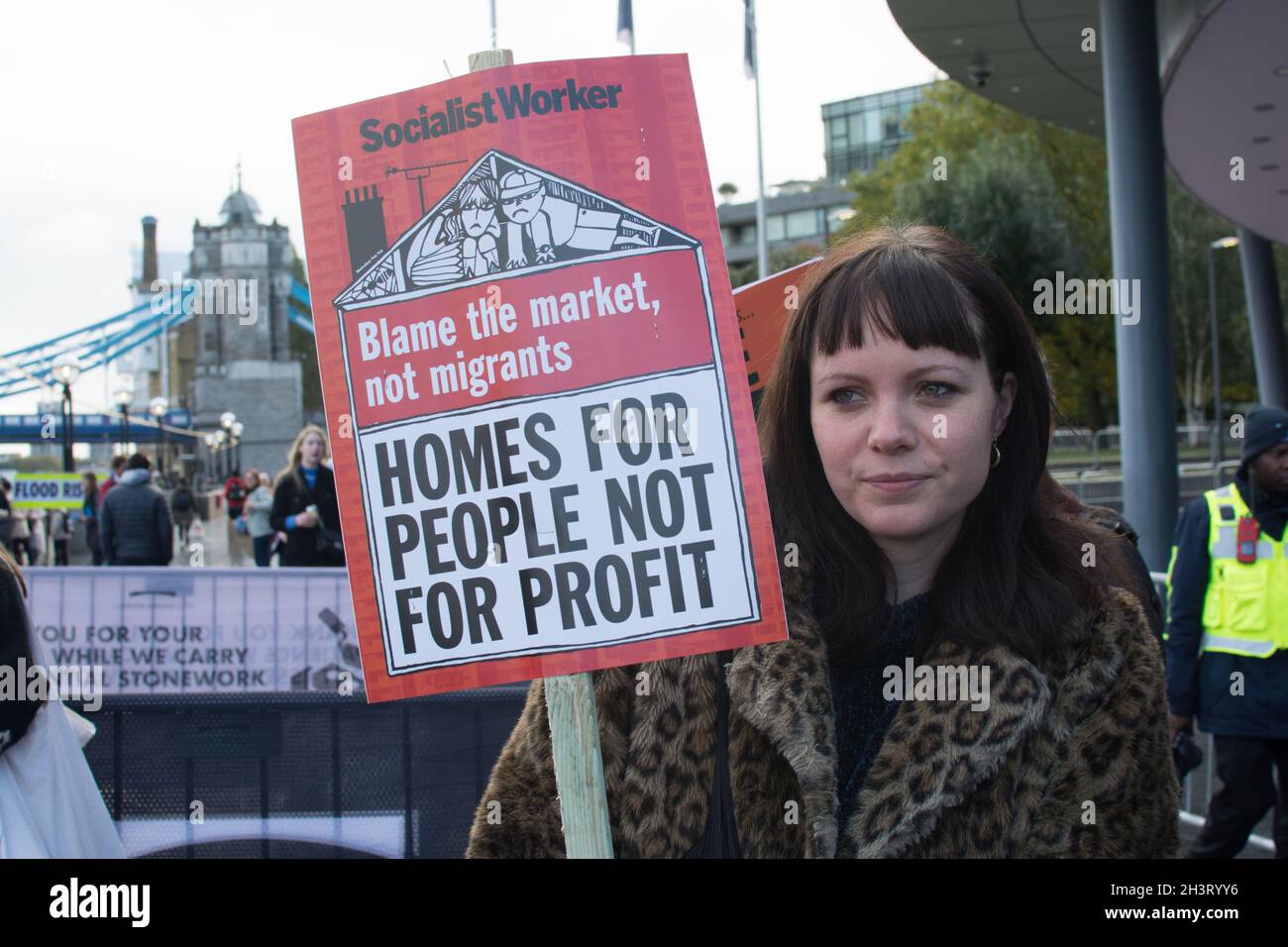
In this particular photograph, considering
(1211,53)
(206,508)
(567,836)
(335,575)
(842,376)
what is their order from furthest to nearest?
1. (206,508)
2. (1211,53)
3. (335,575)
4. (842,376)
5. (567,836)

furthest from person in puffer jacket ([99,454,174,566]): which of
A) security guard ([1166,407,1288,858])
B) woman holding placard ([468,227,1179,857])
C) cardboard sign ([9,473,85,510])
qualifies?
cardboard sign ([9,473,85,510])

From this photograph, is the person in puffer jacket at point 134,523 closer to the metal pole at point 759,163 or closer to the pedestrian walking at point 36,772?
the pedestrian walking at point 36,772

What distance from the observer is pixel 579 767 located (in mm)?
1897

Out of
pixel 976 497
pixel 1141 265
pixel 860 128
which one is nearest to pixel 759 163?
pixel 1141 265

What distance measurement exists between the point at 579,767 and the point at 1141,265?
7582 mm

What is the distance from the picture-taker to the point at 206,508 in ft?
154

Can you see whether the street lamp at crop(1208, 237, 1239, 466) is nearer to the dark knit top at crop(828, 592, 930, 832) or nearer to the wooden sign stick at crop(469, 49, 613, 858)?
the dark knit top at crop(828, 592, 930, 832)

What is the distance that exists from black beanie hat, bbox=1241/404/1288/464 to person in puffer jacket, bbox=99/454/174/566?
9107mm

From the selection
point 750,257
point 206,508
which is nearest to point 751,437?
point 206,508

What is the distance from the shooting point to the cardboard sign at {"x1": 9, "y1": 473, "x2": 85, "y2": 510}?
73.4ft

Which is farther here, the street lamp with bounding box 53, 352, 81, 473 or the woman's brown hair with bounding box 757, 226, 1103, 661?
the street lamp with bounding box 53, 352, 81, 473

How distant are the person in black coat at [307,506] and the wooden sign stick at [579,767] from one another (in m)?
7.74
